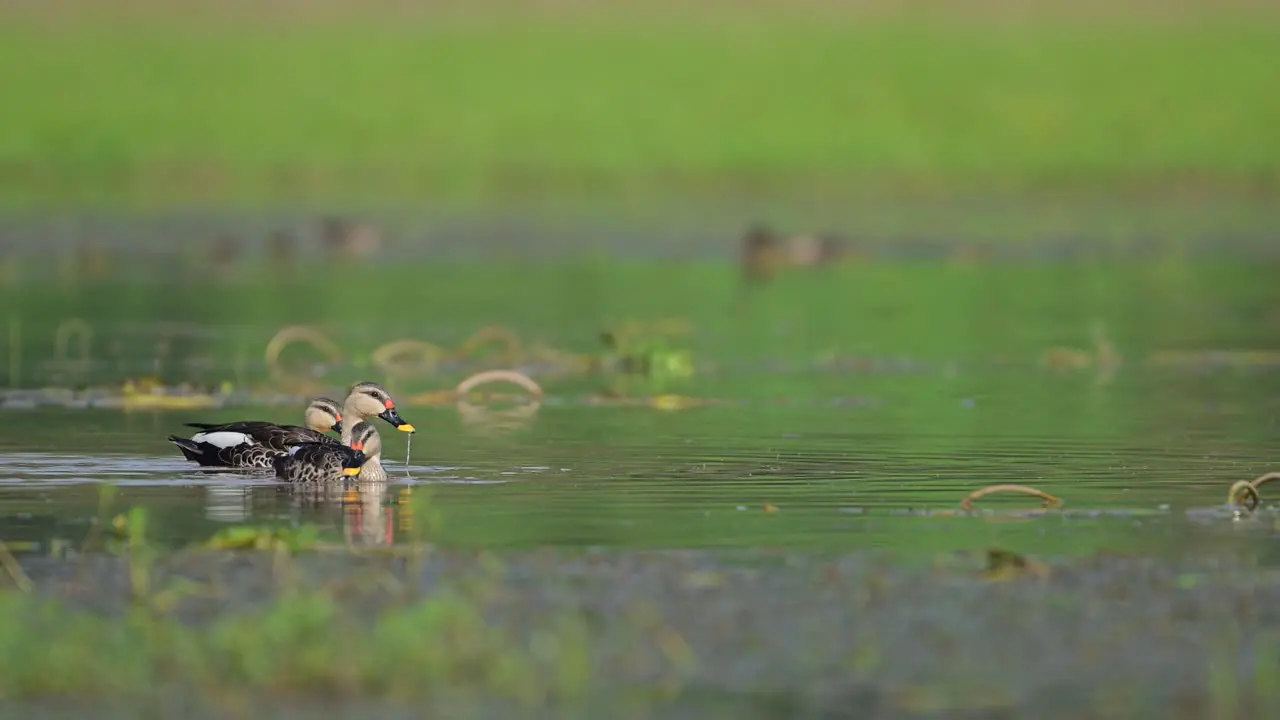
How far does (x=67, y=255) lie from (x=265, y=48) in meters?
32.9

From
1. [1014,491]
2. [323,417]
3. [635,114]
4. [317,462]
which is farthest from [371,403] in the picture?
[635,114]

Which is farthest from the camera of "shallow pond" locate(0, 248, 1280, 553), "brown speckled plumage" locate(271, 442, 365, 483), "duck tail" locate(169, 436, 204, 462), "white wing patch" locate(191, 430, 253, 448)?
"duck tail" locate(169, 436, 204, 462)

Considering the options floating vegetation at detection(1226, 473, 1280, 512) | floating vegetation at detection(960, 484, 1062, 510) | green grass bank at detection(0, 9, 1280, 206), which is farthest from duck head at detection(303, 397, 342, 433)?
green grass bank at detection(0, 9, 1280, 206)

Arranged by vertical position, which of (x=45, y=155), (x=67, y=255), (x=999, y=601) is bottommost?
(x=999, y=601)

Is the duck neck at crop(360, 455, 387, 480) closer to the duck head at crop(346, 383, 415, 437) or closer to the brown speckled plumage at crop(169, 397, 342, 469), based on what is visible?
the brown speckled plumage at crop(169, 397, 342, 469)

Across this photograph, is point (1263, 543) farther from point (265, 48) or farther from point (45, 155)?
point (265, 48)

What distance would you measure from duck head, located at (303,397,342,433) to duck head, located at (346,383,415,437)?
0.98 meters

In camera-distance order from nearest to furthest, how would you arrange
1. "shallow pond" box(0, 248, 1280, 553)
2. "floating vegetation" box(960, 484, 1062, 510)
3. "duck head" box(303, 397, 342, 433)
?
1. "floating vegetation" box(960, 484, 1062, 510)
2. "shallow pond" box(0, 248, 1280, 553)
3. "duck head" box(303, 397, 342, 433)

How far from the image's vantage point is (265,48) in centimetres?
7269

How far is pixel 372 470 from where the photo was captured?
48.1 ft

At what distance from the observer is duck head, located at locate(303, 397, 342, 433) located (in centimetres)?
1639

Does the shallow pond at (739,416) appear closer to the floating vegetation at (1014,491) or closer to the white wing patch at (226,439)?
the floating vegetation at (1014,491)

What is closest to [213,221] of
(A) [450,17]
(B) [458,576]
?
(A) [450,17]

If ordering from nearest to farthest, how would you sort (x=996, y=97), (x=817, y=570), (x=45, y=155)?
(x=817, y=570)
(x=45, y=155)
(x=996, y=97)
